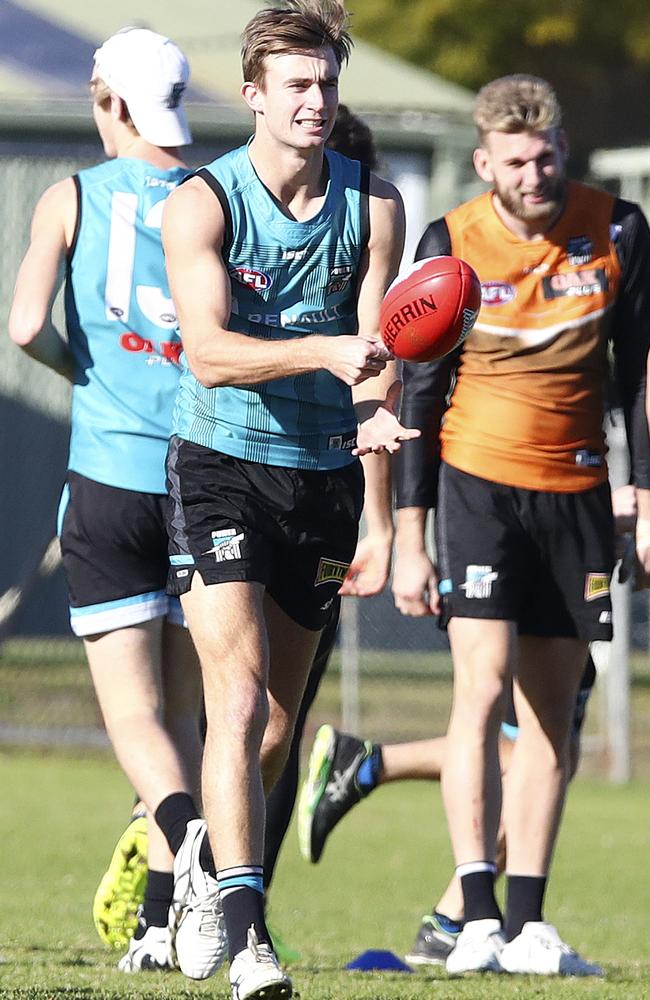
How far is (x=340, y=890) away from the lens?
8.05m

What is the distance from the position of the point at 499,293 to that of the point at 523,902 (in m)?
1.87

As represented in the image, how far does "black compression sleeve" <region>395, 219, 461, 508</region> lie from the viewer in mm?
6023

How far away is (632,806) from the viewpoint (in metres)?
11.3

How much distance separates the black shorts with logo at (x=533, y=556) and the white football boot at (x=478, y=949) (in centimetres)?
91

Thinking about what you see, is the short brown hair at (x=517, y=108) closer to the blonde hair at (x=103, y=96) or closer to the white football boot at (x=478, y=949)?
the blonde hair at (x=103, y=96)

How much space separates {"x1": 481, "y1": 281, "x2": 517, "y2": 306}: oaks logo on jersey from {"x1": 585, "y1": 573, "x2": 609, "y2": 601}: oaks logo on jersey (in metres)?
0.89

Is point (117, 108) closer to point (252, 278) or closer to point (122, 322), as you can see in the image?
point (122, 322)

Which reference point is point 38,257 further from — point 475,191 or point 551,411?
point 475,191

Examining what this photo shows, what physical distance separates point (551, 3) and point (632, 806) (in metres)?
16.9

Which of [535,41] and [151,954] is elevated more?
[535,41]

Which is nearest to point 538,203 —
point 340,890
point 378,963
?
point 378,963

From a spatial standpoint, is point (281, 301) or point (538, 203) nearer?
point (281, 301)

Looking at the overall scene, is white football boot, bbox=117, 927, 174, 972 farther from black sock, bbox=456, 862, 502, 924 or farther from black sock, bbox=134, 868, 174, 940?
black sock, bbox=456, 862, 502, 924

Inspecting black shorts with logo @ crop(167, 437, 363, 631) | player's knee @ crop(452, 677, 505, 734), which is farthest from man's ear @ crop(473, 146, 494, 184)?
player's knee @ crop(452, 677, 505, 734)
